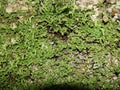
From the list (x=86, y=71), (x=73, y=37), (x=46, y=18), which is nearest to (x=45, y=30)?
(x=46, y=18)

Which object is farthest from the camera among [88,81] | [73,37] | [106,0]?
[106,0]

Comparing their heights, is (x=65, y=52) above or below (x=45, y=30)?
below

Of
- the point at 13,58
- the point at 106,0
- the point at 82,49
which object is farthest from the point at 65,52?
the point at 106,0

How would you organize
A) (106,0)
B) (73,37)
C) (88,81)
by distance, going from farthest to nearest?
(106,0), (73,37), (88,81)

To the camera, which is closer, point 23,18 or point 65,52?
point 65,52

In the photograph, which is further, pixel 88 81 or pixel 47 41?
pixel 47 41

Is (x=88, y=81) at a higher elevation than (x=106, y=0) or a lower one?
lower

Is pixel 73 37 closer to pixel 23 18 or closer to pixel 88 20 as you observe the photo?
pixel 88 20

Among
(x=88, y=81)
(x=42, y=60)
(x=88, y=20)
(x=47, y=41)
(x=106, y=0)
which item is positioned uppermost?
(x=106, y=0)

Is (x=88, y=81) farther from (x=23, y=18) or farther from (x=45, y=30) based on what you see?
(x=23, y=18)
